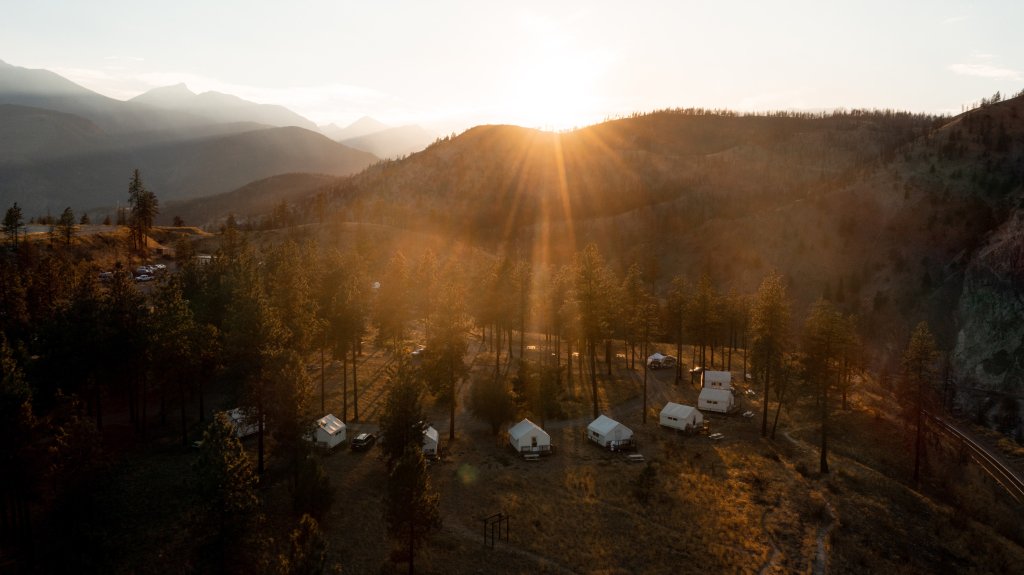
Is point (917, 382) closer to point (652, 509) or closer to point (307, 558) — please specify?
point (652, 509)

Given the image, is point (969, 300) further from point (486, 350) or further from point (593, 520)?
point (593, 520)

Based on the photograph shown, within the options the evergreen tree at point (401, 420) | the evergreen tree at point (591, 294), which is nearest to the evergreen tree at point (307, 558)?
the evergreen tree at point (401, 420)

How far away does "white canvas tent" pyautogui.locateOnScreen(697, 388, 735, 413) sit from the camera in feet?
197

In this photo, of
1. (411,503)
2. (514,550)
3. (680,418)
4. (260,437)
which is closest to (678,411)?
(680,418)

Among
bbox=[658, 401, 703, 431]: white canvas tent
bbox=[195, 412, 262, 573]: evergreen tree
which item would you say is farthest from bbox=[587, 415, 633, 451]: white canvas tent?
bbox=[195, 412, 262, 573]: evergreen tree

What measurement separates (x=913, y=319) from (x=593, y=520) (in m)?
111

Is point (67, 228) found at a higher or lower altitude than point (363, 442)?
higher

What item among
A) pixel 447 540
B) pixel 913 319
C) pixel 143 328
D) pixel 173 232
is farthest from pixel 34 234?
pixel 913 319

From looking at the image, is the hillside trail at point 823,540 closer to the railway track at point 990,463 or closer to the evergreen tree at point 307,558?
the railway track at point 990,463

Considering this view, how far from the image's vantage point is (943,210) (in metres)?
134

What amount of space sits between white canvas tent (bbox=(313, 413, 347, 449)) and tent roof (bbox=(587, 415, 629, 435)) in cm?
2246

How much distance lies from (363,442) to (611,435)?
71.3 feet

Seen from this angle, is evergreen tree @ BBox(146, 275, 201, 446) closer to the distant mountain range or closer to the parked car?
the parked car

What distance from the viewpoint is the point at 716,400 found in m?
60.4
